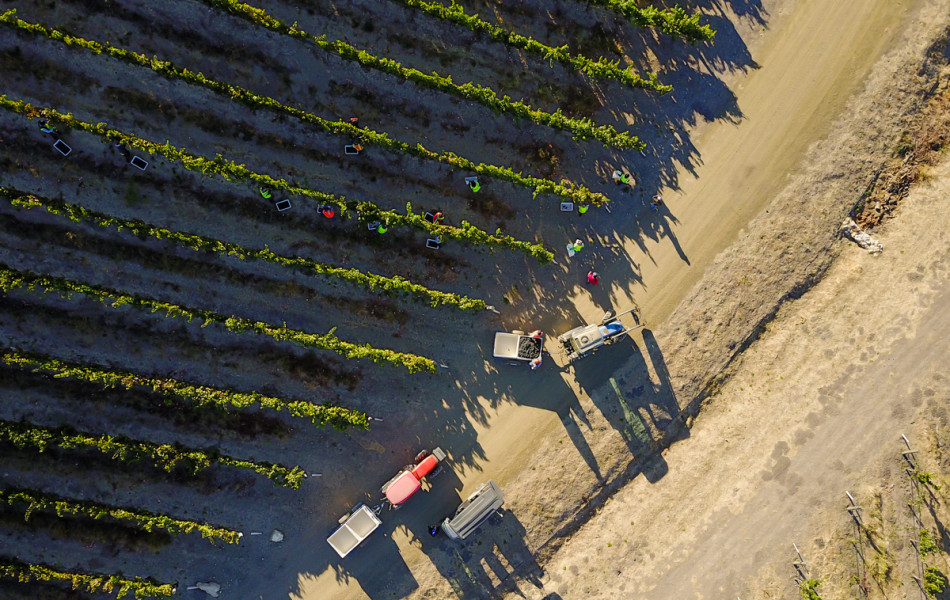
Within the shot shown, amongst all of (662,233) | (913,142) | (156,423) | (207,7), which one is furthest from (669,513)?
(207,7)

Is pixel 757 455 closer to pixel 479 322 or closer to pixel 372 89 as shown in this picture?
pixel 479 322

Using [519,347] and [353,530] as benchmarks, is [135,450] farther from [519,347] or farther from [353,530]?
[519,347]

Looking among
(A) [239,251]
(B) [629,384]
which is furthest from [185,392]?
(B) [629,384]

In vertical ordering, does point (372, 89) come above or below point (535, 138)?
below

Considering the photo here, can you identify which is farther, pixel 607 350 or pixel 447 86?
pixel 607 350

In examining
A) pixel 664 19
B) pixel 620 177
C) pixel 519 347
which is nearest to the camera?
pixel 664 19

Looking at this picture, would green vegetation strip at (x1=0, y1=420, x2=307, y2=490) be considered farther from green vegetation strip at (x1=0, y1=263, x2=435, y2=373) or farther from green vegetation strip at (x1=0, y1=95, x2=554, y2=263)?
green vegetation strip at (x1=0, y1=95, x2=554, y2=263)

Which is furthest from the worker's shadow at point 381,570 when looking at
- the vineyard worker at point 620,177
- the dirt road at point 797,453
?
the vineyard worker at point 620,177
